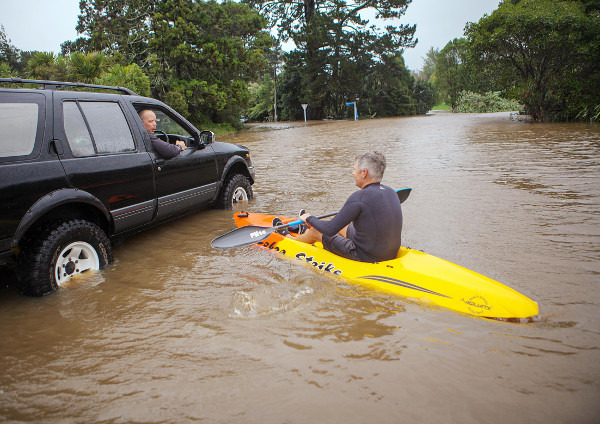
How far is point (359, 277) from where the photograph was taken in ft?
13.0

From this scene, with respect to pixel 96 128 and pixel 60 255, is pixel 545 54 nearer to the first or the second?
pixel 96 128

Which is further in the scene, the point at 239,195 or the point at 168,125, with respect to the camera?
the point at 239,195

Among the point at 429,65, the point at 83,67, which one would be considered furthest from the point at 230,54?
the point at 429,65

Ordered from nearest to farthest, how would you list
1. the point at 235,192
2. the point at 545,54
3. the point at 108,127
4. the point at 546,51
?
the point at 108,127, the point at 235,192, the point at 546,51, the point at 545,54

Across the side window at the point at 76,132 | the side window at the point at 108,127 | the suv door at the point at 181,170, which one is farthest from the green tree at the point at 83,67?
the side window at the point at 76,132

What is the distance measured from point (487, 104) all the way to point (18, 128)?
48.0 m

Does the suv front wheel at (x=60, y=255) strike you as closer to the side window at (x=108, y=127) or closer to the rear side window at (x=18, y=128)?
the rear side window at (x=18, y=128)

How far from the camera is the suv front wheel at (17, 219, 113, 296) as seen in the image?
3.65 meters

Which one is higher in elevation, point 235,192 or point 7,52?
point 7,52

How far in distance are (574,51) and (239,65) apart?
18168mm

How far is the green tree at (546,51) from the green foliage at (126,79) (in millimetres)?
17386

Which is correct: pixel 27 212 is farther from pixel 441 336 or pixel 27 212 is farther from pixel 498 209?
pixel 498 209

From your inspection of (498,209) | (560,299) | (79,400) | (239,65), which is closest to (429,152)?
(498,209)

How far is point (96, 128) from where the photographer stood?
4.43 meters
